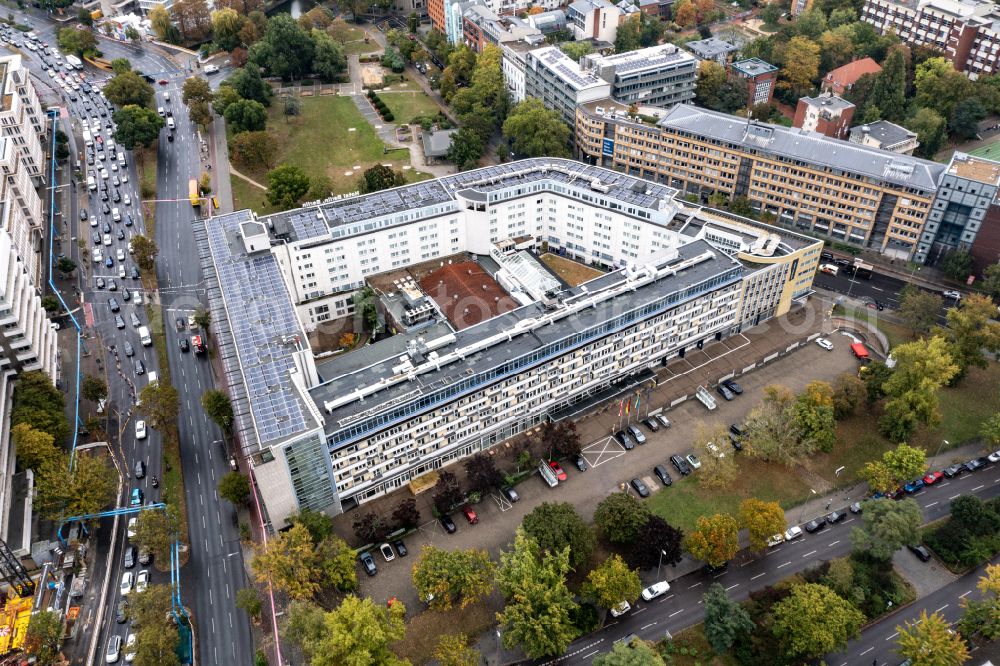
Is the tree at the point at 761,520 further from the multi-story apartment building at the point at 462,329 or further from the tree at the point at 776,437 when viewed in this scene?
the multi-story apartment building at the point at 462,329

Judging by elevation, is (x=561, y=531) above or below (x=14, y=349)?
below

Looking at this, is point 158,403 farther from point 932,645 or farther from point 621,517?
point 932,645

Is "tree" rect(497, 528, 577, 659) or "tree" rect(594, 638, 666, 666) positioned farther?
"tree" rect(497, 528, 577, 659)

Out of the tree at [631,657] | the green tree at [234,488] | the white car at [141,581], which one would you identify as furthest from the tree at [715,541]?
the white car at [141,581]

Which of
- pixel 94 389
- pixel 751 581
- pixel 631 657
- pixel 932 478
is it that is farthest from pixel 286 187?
pixel 932 478

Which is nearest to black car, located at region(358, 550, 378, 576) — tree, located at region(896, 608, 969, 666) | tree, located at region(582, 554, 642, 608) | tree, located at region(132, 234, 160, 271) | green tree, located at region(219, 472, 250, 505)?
green tree, located at region(219, 472, 250, 505)

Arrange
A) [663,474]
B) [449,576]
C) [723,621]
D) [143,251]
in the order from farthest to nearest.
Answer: [143,251]
[663,474]
[449,576]
[723,621]

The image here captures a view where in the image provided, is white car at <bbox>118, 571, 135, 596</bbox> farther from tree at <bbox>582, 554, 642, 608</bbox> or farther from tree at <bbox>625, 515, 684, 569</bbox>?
tree at <bbox>625, 515, 684, 569</bbox>

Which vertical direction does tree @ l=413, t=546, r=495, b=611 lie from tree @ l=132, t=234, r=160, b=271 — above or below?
below
